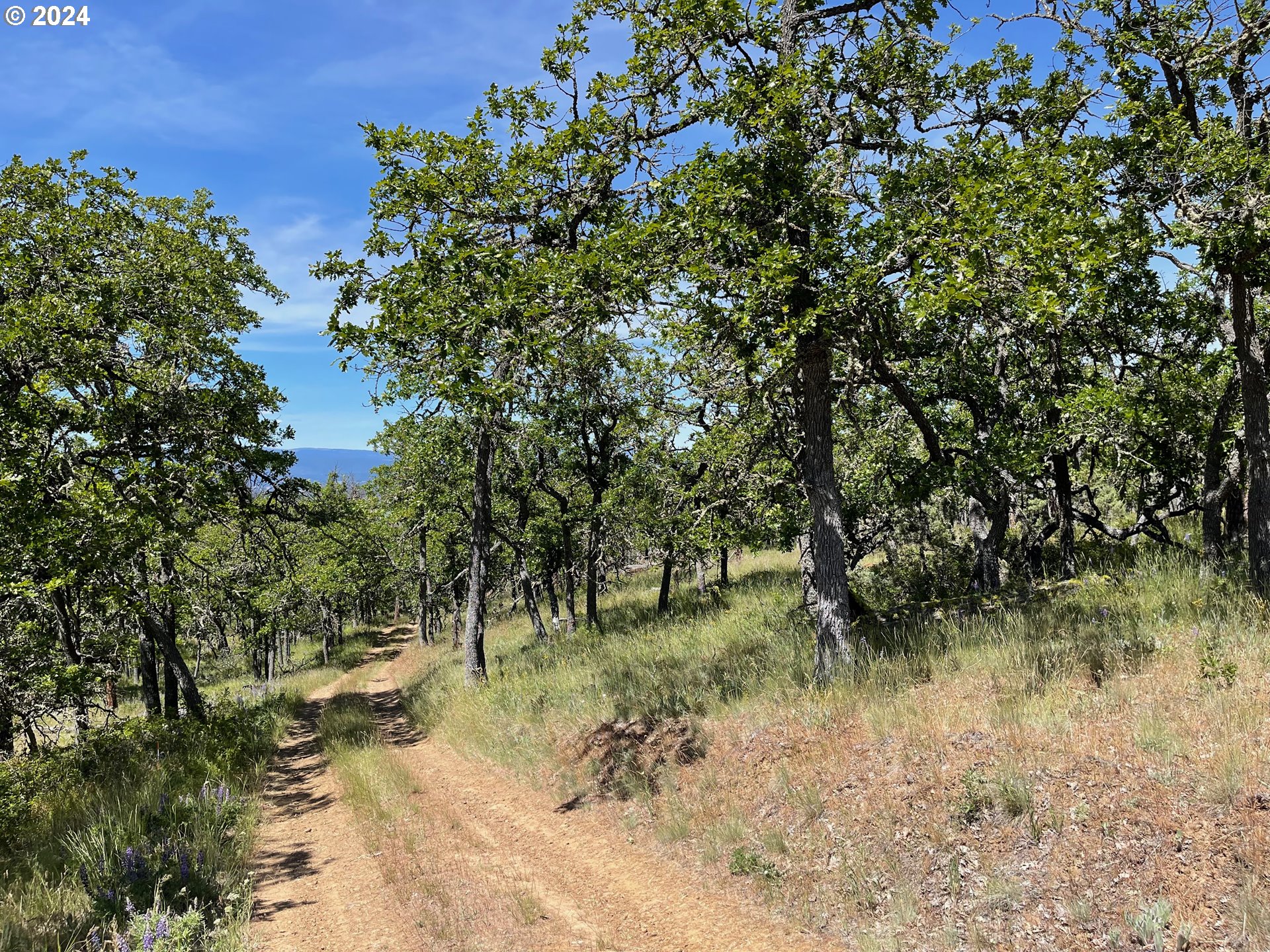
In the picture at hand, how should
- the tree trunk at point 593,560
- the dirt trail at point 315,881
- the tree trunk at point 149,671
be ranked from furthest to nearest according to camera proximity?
1. the tree trunk at point 593,560
2. the tree trunk at point 149,671
3. the dirt trail at point 315,881

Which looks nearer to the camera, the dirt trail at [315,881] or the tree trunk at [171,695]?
the dirt trail at [315,881]

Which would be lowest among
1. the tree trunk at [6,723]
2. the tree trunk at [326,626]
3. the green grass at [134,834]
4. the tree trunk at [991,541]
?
the tree trunk at [326,626]

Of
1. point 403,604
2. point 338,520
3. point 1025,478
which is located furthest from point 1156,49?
point 403,604

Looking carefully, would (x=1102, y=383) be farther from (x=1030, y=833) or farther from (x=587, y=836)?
(x=587, y=836)

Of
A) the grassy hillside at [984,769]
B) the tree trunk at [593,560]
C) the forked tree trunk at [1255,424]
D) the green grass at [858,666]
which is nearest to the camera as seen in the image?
the grassy hillside at [984,769]

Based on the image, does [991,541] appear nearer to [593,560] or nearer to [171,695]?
[593,560]

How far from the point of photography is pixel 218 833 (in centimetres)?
786

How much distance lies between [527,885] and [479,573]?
9.73 m

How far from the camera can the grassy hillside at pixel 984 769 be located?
13.4ft

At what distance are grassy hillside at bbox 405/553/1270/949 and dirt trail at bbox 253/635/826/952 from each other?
317mm

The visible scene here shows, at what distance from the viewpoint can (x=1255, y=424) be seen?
779 cm

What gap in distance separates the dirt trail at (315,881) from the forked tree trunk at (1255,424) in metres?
10.7

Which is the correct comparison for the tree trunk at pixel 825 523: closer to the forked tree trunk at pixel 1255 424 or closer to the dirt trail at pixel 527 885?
the dirt trail at pixel 527 885

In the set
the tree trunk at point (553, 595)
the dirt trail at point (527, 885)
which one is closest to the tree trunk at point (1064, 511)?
the dirt trail at point (527, 885)
